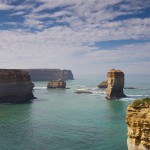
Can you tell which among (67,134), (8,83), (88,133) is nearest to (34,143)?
(67,134)

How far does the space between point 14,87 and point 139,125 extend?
3005 inches

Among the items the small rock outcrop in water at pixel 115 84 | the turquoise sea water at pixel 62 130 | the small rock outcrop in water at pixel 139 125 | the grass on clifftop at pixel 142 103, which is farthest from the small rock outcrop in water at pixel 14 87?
the grass on clifftop at pixel 142 103

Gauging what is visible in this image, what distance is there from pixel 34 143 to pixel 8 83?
2185 inches

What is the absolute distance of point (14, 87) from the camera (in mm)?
100688

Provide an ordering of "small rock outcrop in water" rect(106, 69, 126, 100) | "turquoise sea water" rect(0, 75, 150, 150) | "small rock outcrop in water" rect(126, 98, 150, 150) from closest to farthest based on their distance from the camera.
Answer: "small rock outcrop in water" rect(126, 98, 150, 150) → "turquoise sea water" rect(0, 75, 150, 150) → "small rock outcrop in water" rect(106, 69, 126, 100)

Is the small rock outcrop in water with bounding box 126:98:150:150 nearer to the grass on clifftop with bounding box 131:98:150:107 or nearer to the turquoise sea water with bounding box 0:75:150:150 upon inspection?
the grass on clifftop with bounding box 131:98:150:107

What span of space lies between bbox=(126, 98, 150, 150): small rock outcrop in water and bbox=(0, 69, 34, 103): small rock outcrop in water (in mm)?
73217

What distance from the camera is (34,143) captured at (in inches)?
1845

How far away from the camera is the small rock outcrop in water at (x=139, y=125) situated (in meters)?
28.7

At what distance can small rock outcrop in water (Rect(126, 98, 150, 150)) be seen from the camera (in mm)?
28719

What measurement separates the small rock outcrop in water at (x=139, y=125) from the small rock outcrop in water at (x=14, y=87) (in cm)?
7322

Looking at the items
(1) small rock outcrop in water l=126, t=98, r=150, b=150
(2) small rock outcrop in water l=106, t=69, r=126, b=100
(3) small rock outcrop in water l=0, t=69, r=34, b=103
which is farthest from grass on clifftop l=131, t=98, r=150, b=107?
(2) small rock outcrop in water l=106, t=69, r=126, b=100

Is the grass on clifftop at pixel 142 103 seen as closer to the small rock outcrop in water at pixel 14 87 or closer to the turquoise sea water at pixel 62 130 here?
the turquoise sea water at pixel 62 130

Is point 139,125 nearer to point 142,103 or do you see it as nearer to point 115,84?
point 142,103
